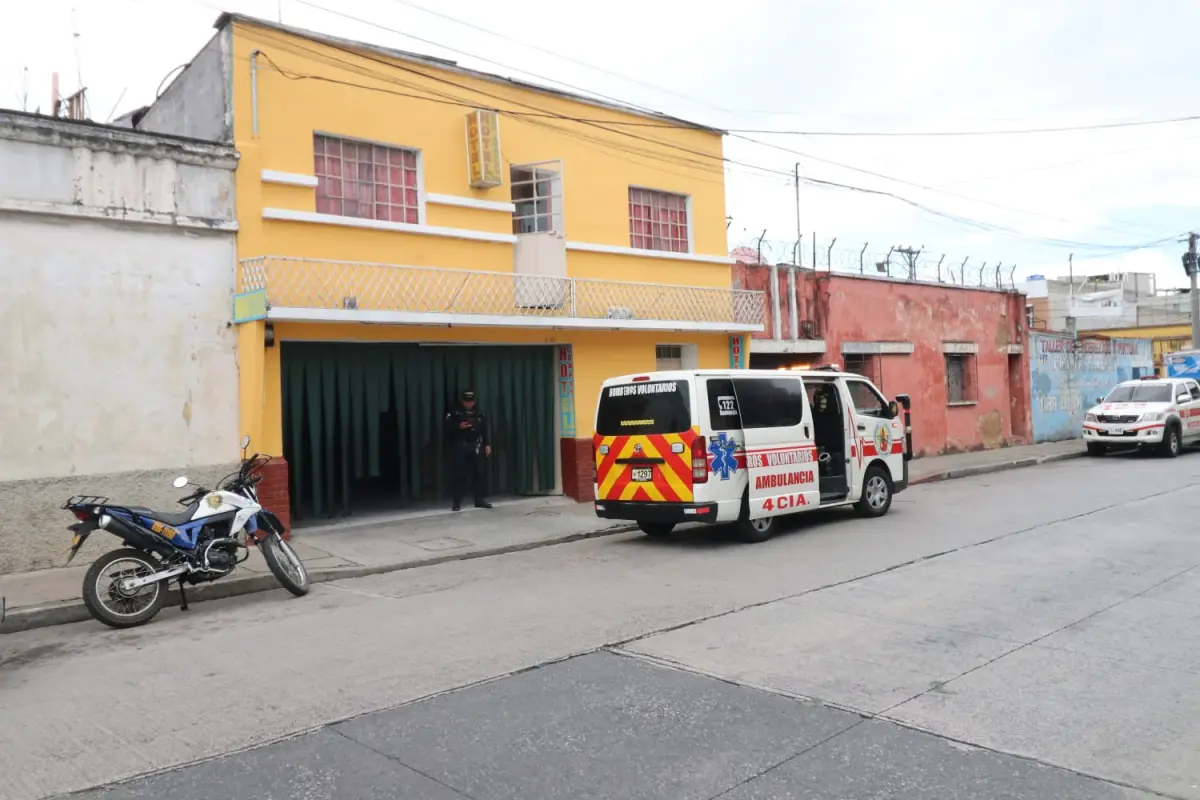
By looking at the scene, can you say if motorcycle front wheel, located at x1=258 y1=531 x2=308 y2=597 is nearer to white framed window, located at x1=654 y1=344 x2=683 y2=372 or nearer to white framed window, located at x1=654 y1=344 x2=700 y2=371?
white framed window, located at x1=654 y1=344 x2=683 y2=372

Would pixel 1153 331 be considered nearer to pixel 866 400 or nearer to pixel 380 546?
pixel 866 400

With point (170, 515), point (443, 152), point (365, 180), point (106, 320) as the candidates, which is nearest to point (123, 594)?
point (170, 515)

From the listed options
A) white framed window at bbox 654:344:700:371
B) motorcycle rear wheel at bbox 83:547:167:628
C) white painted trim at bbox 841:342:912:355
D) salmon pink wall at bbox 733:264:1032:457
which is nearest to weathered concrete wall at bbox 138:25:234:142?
motorcycle rear wheel at bbox 83:547:167:628

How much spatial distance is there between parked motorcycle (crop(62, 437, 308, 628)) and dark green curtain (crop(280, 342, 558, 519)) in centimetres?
322

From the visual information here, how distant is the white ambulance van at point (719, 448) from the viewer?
1046 centimetres

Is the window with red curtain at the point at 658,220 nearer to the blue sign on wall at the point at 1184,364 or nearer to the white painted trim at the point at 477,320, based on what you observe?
the white painted trim at the point at 477,320

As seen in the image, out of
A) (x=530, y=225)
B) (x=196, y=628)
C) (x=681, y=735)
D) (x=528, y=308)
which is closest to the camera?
(x=681, y=735)

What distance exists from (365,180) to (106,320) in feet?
13.1

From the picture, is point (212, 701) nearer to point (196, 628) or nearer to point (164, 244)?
point (196, 628)

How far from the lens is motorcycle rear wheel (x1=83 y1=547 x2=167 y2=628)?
303 inches

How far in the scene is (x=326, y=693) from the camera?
18.5 feet

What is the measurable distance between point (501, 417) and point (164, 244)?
18.0ft

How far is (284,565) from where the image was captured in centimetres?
870

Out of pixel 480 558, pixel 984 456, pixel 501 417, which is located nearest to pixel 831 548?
pixel 480 558
